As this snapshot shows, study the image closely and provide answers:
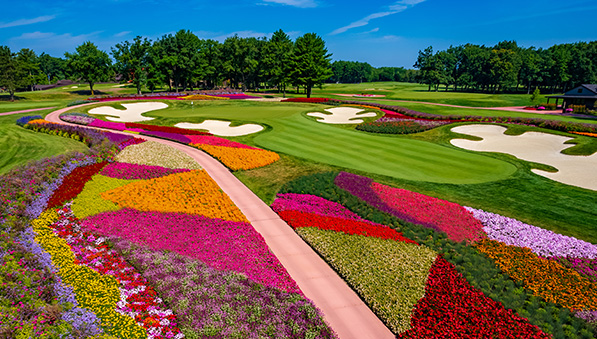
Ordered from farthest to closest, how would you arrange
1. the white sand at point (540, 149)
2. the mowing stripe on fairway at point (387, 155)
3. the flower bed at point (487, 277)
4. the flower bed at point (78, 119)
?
the flower bed at point (78, 119) → the mowing stripe on fairway at point (387, 155) → the white sand at point (540, 149) → the flower bed at point (487, 277)

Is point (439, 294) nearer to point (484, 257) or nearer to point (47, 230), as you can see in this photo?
point (484, 257)

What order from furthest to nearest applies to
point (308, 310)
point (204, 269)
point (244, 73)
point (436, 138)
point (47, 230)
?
1. point (244, 73)
2. point (436, 138)
3. point (47, 230)
4. point (204, 269)
5. point (308, 310)

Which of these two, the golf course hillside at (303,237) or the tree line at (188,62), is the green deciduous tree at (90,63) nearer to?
the tree line at (188,62)

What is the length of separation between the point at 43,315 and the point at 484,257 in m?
16.4

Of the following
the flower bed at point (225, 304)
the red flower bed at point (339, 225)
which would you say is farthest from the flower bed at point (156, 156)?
the flower bed at point (225, 304)

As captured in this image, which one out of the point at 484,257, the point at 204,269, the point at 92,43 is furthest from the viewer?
the point at 92,43

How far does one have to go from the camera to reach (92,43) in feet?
298

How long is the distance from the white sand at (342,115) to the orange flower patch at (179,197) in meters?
29.4

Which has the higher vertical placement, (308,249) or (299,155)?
(299,155)

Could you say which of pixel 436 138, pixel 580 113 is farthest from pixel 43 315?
pixel 580 113

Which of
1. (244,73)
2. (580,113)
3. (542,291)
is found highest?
(244,73)

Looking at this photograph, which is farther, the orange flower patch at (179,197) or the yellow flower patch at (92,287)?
the orange flower patch at (179,197)

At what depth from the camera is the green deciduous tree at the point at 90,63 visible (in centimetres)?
8631

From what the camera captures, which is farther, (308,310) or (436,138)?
(436,138)
